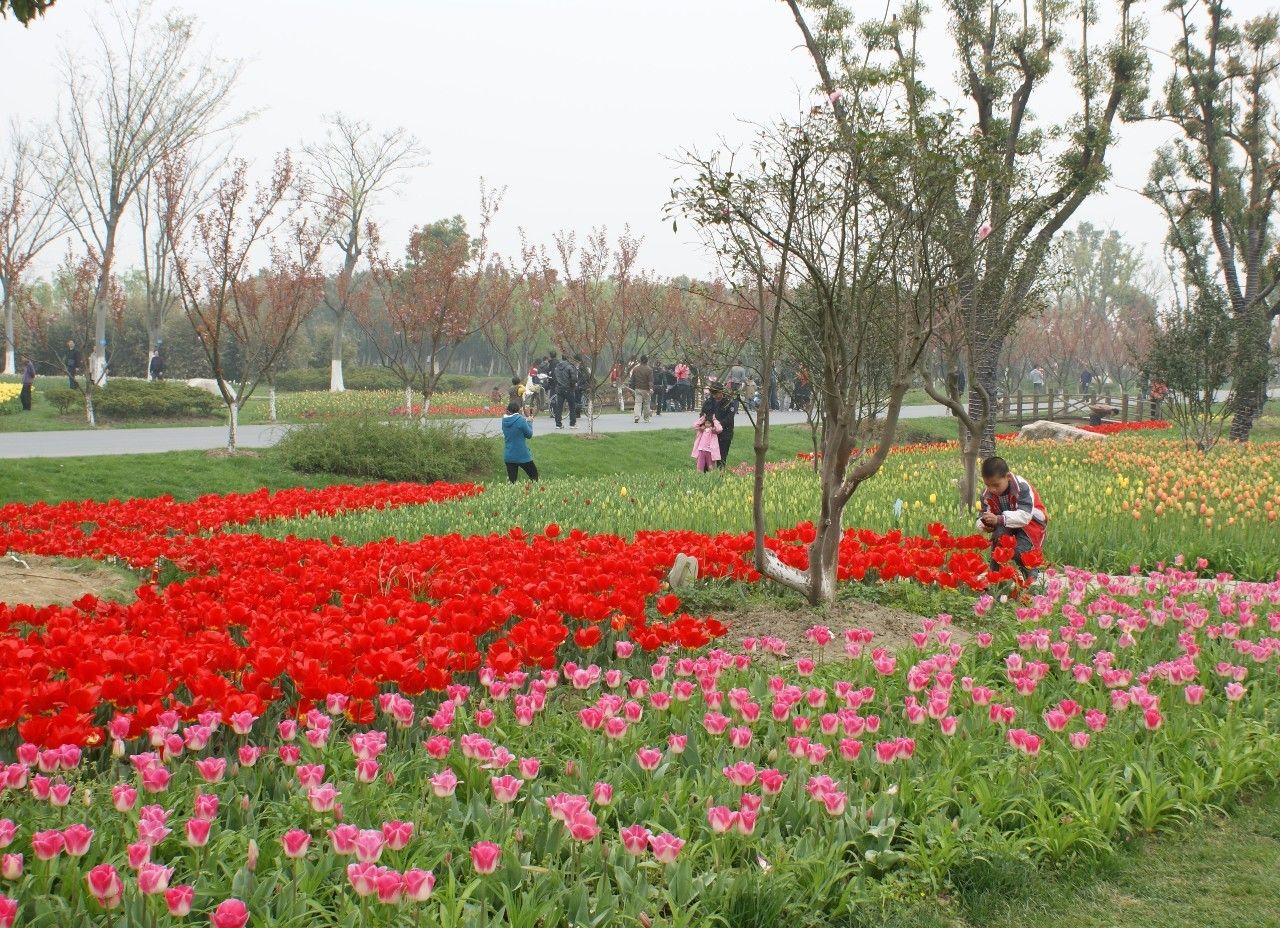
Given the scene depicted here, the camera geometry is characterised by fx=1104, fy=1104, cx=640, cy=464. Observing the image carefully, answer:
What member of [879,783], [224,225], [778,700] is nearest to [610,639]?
[778,700]

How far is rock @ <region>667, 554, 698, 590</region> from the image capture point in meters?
6.34

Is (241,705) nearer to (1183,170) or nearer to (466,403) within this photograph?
(1183,170)

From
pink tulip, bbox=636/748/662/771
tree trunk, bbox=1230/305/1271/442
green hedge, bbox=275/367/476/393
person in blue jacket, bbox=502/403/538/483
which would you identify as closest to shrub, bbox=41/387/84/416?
green hedge, bbox=275/367/476/393

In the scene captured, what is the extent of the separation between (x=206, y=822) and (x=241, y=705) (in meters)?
0.80

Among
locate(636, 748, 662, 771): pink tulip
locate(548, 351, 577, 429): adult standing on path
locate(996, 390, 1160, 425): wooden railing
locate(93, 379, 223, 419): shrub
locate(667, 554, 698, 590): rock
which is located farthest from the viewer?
locate(996, 390, 1160, 425): wooden railing

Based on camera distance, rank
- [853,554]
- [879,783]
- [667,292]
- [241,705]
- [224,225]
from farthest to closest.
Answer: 1. [667,292]
2. [224,225]
3. [853,554]
4. [879,783]
5. [241,705]

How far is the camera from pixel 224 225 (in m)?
18.0

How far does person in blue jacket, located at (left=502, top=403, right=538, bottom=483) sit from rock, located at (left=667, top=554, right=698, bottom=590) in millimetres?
8247

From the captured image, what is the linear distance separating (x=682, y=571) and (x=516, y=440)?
8.73 meters

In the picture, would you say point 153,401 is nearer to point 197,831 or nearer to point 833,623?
point 833,623

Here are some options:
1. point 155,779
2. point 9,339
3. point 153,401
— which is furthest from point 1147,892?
point 9,339

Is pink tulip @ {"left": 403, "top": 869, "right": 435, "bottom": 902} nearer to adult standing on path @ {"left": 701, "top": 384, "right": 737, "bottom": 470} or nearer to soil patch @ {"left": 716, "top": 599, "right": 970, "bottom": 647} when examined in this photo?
soil patch @ {"left": 716, "top": 599, "right": 970, "bottom": 647}

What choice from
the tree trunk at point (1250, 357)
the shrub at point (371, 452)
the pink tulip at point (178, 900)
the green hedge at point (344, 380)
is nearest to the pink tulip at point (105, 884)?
→ the pink tulip at point (178, 900)

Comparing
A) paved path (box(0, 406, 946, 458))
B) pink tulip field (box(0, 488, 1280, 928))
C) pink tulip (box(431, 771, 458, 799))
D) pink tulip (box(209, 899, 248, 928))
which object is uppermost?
paved path (box(0, 406, 946, 458))
